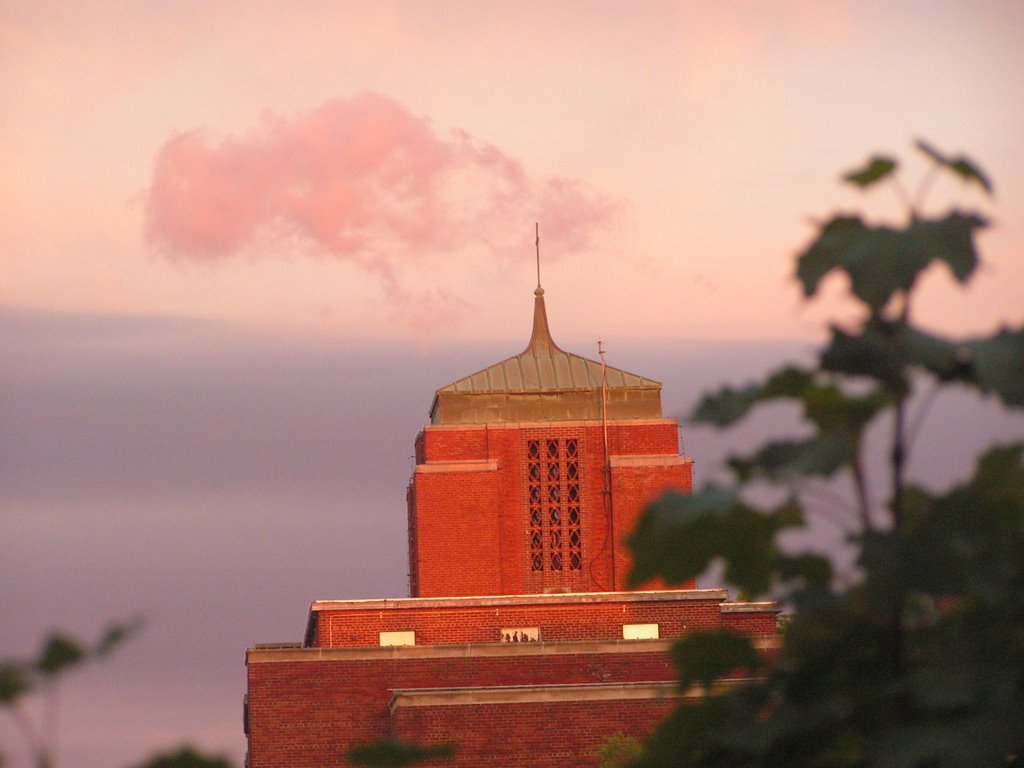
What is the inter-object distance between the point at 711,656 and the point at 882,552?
2.08ft

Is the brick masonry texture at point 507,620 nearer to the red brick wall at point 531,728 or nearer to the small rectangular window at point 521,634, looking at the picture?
the small rectangular window at point 521,634

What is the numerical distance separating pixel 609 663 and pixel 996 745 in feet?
123

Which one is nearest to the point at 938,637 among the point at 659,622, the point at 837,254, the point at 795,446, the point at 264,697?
the point at 795,446

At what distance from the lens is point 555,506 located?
47.0m

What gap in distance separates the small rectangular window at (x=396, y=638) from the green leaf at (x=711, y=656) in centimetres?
4050

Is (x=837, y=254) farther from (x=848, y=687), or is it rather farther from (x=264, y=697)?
(x=264, y=697)

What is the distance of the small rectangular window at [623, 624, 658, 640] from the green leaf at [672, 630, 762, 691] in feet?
132

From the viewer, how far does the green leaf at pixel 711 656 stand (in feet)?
12.3


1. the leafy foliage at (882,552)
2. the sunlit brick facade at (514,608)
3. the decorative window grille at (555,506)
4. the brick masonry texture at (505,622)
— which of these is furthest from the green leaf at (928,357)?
the decorative window grille at (555,506)

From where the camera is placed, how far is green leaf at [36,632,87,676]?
10.9ft

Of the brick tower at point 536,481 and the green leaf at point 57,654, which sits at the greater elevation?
the brick tower at point 536,481

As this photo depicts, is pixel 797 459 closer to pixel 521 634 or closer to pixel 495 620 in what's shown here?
pixel 521 634

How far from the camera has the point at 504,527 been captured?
4656 centimetres

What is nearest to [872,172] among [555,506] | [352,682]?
[352,682]
